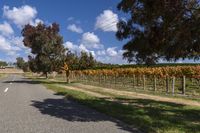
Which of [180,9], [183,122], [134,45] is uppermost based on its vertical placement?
[180,9]

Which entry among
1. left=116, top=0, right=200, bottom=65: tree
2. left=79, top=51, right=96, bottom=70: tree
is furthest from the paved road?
left=79, top=51, right=96, bottom=70: tree

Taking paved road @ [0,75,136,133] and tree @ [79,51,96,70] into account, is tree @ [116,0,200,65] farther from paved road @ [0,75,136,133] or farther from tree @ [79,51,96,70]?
tree @ [79,51,96,70]

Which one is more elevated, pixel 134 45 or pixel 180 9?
pixel 180 9

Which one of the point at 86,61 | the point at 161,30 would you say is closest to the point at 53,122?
the point at 161,30

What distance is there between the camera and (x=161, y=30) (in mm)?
13297

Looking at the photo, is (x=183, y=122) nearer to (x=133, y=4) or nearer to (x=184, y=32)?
(x=184, y=32)

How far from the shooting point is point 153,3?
11.9 metres

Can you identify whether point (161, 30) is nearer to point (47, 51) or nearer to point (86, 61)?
point (47, 51)

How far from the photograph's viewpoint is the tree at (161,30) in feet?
39.0

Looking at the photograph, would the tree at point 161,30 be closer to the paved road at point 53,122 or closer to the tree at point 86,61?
the paved road at point 53,122

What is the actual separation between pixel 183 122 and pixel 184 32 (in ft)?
8.97

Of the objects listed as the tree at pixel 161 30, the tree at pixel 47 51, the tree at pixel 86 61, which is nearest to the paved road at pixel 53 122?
the tree at pixel 161 30

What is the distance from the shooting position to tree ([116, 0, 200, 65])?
1189 cm

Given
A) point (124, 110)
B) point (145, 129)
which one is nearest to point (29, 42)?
point (124, 110)
